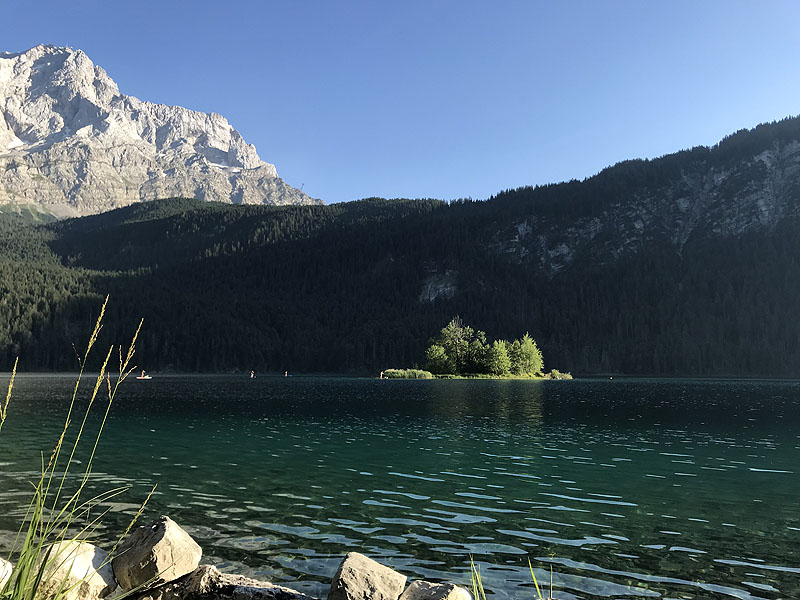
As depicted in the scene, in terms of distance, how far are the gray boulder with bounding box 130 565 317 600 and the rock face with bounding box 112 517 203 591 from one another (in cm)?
27

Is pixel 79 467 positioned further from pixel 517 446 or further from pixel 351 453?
pixel 517 446

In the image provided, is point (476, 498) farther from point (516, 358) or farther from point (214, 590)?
point (516, 358)

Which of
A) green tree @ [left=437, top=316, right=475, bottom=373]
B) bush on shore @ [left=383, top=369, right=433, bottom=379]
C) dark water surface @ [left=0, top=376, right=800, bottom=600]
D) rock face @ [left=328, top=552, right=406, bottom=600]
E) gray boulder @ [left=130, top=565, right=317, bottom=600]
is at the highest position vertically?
green tree @ [left=437, top=316, right=475, bottom=373]

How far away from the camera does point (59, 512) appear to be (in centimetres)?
1391

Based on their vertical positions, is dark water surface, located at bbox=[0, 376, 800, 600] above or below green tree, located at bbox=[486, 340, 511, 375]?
below

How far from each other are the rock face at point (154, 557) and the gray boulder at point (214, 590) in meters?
0.27

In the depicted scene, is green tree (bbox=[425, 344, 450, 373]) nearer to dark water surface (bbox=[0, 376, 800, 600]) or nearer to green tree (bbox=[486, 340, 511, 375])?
green tree (bbox=[486, 340, 511, 375])

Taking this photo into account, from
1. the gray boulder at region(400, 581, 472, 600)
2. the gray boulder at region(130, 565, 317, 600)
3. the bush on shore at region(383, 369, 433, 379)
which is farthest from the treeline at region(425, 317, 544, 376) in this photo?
the gray boulder at region(400, 581, 472, 600)

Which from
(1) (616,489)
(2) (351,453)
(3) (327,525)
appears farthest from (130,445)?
(1) (616,489)

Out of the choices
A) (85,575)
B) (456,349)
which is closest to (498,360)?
(456,349)

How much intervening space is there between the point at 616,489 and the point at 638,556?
393 inches

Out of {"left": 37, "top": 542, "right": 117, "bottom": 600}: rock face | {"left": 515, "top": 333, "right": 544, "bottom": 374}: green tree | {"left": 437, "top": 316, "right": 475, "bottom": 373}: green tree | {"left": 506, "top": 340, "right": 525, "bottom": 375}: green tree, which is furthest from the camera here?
{"left": 515, "top": 333, "right": 544, "bottom": 374}: green tree

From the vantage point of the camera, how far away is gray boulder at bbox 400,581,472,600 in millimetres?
9602

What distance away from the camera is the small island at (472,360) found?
178 metres
